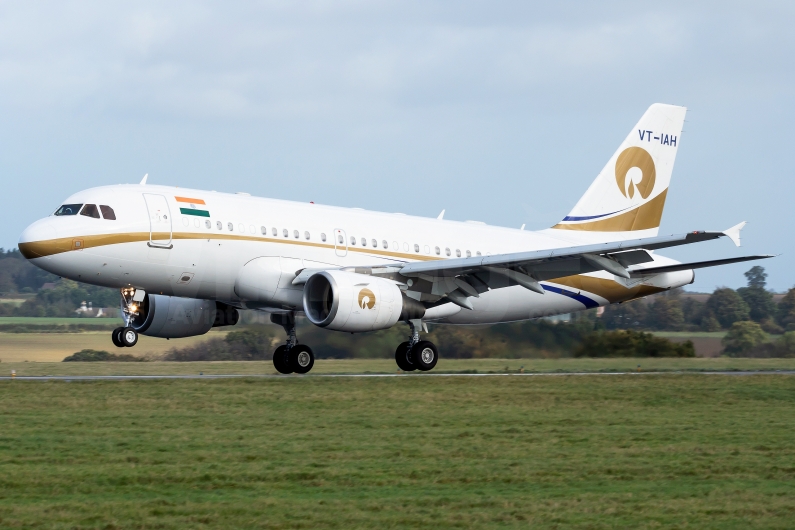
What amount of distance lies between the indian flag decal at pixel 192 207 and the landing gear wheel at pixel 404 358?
6.66 m

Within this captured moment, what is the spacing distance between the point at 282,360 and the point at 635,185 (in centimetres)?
1274

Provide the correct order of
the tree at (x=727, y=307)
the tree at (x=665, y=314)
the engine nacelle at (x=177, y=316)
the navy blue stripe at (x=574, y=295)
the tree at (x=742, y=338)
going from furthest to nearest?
the tree at (x=727, y=307), the tree at (x=665, y=314), the tree at (x=742, y=338), the navy blue stripe at (x=574, y=295), the engine nacelle at (x=177, y=316)

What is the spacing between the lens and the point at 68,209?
2359 cm

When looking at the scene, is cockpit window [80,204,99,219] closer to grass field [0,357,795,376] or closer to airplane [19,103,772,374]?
airplane [19,103,772,374]

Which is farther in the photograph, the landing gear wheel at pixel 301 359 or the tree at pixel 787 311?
the tree at pixel 787 311

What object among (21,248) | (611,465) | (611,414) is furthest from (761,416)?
(21,248)

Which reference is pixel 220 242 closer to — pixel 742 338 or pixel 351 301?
pixel 351 301

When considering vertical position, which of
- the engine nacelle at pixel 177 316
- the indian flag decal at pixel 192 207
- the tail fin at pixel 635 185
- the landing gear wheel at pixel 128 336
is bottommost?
the landing gear wheel at pixel 128 336

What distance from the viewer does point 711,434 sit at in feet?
49.4

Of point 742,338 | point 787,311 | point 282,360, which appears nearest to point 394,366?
point 282,360

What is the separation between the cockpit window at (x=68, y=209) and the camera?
77.0 feet

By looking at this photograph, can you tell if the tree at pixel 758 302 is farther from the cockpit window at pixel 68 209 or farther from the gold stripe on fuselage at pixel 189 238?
the cockpit window at pixel 68 209

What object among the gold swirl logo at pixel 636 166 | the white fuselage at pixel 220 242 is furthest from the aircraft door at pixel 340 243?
the gold swirl logo at pixel 636 166

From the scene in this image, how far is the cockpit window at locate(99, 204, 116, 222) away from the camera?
2331cm
